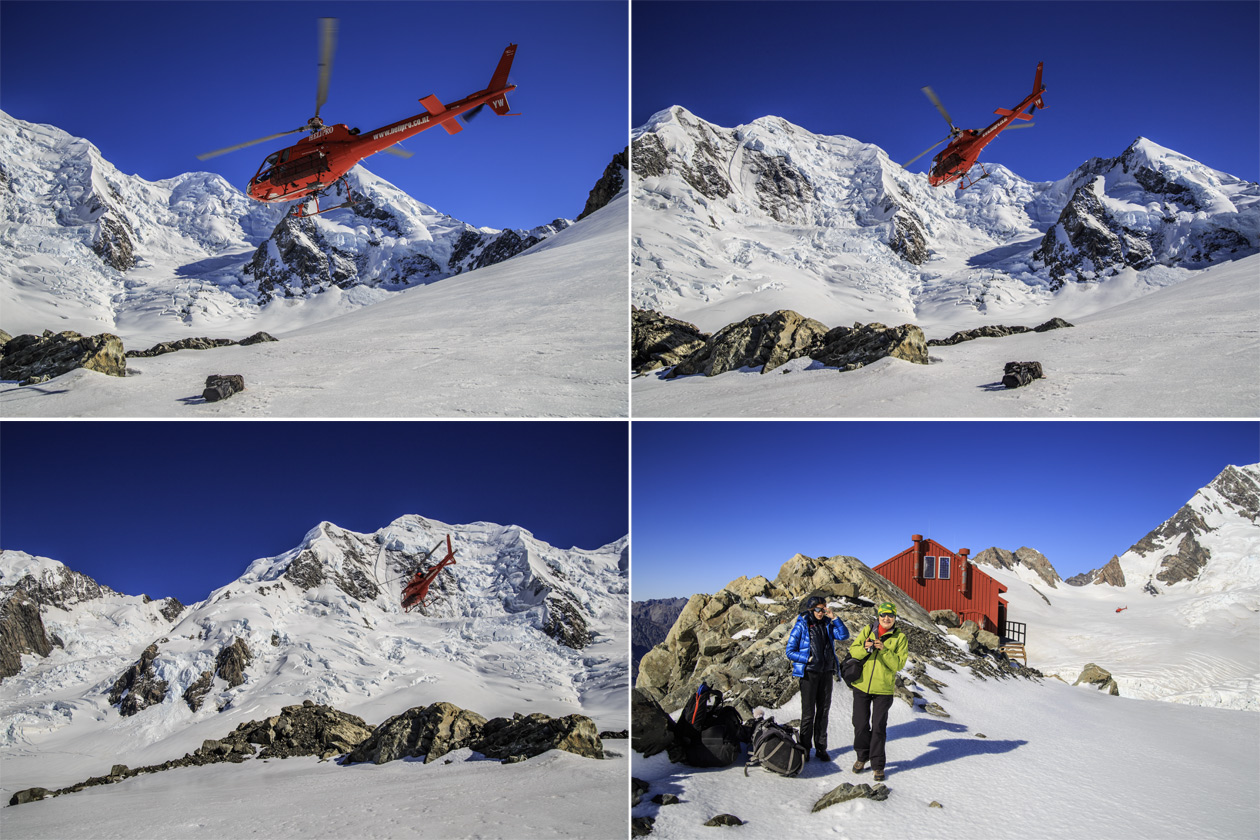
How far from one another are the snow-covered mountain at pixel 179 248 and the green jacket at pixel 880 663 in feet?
145

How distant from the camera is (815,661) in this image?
15.8ft

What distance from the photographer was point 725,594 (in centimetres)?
911

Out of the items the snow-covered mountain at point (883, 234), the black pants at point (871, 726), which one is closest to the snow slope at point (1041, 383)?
the black pants at point (871, 726)

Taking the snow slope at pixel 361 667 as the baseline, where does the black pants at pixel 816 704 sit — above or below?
above

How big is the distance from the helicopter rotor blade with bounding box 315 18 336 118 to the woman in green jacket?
867 cm

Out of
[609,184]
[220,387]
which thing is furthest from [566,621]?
[609,184]

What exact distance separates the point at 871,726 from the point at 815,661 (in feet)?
2.44

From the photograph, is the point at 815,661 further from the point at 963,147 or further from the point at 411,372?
the point at 963,147

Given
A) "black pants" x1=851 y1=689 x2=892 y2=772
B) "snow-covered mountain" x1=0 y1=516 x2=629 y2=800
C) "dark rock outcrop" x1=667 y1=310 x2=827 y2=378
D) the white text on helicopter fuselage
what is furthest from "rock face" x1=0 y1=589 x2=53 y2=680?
"black pants" x1=851 y1=689 x2=892 y2=772

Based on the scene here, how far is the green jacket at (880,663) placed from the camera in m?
4.59

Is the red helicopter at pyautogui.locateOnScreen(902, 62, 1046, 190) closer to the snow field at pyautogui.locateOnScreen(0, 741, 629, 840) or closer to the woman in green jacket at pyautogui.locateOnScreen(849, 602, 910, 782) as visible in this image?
the woman in green jacket at pyautogui.locateOnScreen(849, 602, 910, 782)

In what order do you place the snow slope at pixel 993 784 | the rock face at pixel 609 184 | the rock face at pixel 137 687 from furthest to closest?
the rock face at pixel 609 184, the rock face at pixel 137 687, the snow slope at pixel 993 784

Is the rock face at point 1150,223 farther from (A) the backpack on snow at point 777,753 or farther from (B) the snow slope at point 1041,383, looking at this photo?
(A) the backpack on snow at point 777,753

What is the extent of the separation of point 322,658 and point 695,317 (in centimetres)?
2048
